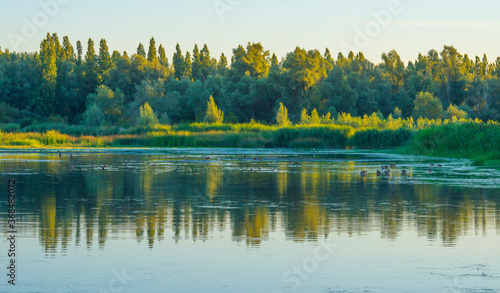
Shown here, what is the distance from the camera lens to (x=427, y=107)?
362ft

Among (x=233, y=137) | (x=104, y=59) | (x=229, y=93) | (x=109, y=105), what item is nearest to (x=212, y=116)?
(x=229, y=93)

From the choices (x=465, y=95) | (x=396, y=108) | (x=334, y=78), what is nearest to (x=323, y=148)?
(x=396, y=108)

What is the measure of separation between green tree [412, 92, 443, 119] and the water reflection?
81.2 metres

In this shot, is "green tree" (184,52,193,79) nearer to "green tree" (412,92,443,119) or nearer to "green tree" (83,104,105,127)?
"green tree" (83,104,105,127)

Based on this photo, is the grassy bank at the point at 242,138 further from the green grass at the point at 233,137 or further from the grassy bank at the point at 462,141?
the grassy bank at the point at 462,141

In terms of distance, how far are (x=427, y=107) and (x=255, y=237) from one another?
329 ft

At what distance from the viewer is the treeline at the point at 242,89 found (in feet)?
370

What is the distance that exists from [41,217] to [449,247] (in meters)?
9.30

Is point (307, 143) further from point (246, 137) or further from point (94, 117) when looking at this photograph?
point (94, 117)

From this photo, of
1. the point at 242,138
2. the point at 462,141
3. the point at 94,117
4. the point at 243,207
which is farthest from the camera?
the point at 94,117

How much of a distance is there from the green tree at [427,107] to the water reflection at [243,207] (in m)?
81.2

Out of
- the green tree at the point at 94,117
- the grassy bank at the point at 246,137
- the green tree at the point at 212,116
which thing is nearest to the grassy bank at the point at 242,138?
the grassy bank at the point at 246,137

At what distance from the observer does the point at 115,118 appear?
396 feet

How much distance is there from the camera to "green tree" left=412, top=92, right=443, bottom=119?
109375 mm
